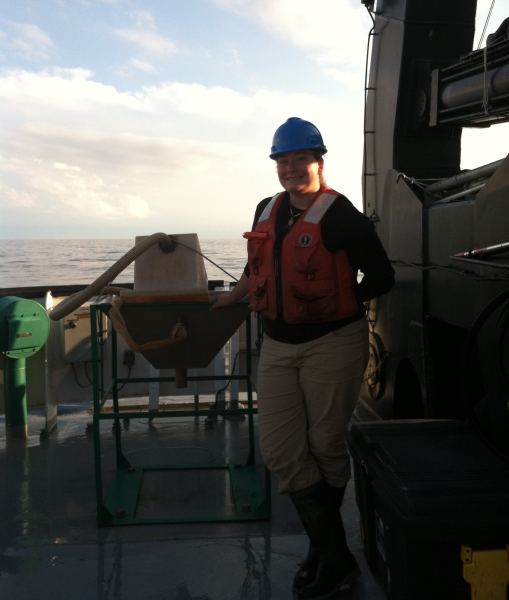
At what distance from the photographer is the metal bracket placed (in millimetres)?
2162

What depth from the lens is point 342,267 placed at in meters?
2.81

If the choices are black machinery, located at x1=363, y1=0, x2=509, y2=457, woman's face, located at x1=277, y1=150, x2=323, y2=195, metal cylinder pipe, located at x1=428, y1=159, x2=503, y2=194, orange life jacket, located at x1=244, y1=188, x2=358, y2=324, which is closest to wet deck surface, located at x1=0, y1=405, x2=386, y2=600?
black machinery, located at x1=363, y1=0, x2=509, y2=457

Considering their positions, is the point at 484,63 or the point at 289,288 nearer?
the point at 289,288

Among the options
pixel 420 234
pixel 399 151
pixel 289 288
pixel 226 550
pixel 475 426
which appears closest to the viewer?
pixel 475 426

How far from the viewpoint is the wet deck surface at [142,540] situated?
297cm

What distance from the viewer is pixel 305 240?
9.10 ft

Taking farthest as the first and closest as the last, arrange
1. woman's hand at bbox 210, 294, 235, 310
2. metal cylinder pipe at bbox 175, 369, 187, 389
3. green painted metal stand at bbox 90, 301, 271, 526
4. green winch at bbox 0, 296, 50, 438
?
green winch at bbox 0, 296, 50, 438, metal cylinder pipe at bbox 175, 369, 187, 389, green painted metal stand at bbox 90, 301, 271, 526, woman's hand at bbox 210, 294, 235, 310

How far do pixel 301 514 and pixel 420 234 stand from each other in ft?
5.52

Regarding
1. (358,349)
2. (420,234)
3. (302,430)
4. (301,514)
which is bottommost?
(301,514)

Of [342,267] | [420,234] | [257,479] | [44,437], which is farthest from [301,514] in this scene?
[44,437]

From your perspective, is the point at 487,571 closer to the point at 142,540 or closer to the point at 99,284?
the point at 142,540

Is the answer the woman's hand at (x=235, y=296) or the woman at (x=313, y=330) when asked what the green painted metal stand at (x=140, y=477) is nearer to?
the woman's hand at (x=235, y=296)

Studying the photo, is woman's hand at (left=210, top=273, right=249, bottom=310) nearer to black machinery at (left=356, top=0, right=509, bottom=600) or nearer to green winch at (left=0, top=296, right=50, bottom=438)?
black machinery at (left=356, top=0, right=509, bottom=600)

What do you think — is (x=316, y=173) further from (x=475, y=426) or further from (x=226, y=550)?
(x=226, y=550)
